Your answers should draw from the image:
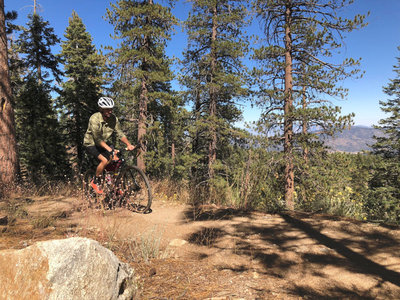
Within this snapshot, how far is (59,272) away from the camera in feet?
5.04

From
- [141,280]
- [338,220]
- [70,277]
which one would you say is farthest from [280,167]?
[70,277]

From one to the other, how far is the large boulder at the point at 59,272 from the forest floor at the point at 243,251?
0.52m

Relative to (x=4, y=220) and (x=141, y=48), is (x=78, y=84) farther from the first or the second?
(x=4, y=220)

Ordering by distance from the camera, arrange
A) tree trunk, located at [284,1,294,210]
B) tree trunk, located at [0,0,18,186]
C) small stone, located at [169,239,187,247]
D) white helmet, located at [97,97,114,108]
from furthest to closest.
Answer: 1. tree trunk, located at [284,1,294,210]
2. tree trunk, located at [0,0,18,186]
3. white helmet, located at [97,97,114,108]
4. small stone, located at [169,239,187,247]

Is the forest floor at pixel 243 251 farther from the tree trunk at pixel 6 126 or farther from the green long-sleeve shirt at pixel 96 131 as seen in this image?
the tree trunk at pixel 6 126

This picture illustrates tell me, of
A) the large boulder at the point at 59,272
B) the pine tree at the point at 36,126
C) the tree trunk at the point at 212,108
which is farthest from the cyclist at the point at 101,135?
the pine tree at the point at 36,126

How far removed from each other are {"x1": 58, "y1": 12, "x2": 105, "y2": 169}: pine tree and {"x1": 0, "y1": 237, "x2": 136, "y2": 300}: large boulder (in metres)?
12.6

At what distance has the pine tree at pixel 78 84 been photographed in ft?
48.7

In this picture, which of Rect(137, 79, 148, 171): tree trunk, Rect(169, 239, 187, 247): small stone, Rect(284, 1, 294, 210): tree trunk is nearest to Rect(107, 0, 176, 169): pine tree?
Rect(137, 79, 148, 171): tree trunk

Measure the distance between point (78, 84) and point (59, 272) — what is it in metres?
16.9

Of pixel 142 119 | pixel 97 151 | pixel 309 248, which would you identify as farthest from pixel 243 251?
pixel 142 119

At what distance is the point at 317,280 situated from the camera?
2295 millimetres

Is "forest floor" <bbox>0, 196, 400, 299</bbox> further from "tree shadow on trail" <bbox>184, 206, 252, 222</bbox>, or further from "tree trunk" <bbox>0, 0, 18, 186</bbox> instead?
"tree trunk" <bbox>0, 0, 18, 186</bbox>

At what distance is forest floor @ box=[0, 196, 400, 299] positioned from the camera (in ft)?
7.09
